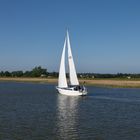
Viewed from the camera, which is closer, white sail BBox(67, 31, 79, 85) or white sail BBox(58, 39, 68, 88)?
white sail BBox(67, 31, 79, 85)

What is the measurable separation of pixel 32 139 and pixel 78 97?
41.2 meters

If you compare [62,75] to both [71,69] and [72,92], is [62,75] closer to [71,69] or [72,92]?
[71,69]

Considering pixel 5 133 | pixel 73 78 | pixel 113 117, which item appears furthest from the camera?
pixel 73 78

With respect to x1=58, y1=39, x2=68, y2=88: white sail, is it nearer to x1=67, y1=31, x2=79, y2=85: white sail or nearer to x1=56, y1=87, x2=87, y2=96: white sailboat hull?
x1=67, y1=31, x2=79, y2=85: white sail

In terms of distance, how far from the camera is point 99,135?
28.3m

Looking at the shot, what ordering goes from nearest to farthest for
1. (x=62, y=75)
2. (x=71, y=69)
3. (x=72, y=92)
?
1. (x=72, y=92)
2. (x=71, y=69)
3. (x=62, y=75)

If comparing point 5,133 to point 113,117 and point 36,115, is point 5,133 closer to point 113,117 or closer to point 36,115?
point 36,115

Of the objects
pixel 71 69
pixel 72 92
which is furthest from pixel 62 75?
pixel 72 92

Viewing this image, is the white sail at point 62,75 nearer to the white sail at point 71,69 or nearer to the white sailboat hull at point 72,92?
the white sail at point 71,69

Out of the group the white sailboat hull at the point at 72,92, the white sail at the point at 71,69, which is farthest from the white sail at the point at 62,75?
the white sailboat hull at the point at 72,92

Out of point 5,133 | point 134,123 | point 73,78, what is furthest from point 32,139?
point 73,78

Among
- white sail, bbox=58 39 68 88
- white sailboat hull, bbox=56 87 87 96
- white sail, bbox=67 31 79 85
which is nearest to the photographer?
white sailboat hull, bbox=56 87 87 96

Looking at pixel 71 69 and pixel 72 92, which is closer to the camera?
pixel 72 92

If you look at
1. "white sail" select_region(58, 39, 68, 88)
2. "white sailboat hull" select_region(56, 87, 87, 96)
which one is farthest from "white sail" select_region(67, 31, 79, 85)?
"white sailboat hull" select_region(56, 87, 87, 96)
